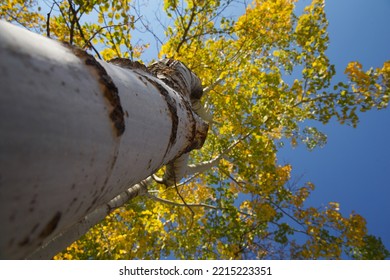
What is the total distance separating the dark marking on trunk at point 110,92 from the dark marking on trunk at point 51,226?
0.25m

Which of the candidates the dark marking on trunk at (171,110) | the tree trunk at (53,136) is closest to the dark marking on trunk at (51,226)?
the tree trunk at (53,136)

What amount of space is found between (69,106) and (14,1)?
18.8ft

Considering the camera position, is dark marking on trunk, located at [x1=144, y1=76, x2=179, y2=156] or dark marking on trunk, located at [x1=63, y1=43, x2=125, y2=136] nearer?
dark marking on trunk, located at [x1=63, y1=43, x2=125, y2=136]

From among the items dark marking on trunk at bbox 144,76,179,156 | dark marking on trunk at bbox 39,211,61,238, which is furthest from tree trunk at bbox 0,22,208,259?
A: dark marking on trunk at bbox 144,76,179,156

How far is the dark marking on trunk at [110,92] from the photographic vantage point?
661 mm

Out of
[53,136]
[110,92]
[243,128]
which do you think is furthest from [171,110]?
[243,128]

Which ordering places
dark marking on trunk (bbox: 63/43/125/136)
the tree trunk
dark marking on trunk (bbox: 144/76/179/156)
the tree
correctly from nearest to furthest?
the tree trunk, dark marking on trunk (bbox: 63/43/125/136), dark marking on trunk (bbox: 144/76/179/156), the tree

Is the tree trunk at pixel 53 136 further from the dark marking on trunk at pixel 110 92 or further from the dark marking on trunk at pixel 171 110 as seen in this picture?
the dark marking on trunk at pixel 171 110

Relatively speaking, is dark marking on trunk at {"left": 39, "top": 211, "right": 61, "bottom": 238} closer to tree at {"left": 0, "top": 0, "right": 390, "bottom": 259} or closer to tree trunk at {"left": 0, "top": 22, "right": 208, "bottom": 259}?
tree trunk at {"left": 0, "top": 22, "right": 208, "bottom": 259}

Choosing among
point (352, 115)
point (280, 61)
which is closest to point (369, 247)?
point (352, 115)

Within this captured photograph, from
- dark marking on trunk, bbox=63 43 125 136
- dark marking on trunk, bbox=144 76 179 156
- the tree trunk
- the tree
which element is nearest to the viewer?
the tree trunk

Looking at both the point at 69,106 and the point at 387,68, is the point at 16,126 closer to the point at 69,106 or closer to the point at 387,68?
the point at 69,106

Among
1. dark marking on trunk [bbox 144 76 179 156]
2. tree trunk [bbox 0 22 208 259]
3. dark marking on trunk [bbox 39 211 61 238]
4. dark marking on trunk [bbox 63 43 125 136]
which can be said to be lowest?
dark marking on trunk [bbox 39 211 61 238]

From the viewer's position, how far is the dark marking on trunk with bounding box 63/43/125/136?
2.17 feet
